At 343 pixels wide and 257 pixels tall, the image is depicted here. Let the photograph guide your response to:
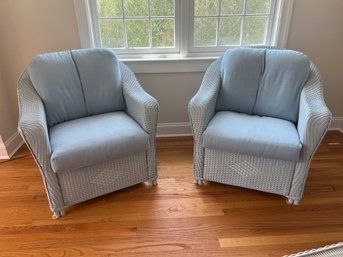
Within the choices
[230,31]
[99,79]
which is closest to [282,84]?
[230,31]

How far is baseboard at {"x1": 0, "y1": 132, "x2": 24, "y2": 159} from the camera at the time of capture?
227 cm

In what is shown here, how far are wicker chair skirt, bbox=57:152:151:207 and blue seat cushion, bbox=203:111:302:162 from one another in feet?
1.58

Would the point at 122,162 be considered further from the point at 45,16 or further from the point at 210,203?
the point at 45,16

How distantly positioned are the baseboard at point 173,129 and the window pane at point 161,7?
3.19 ft

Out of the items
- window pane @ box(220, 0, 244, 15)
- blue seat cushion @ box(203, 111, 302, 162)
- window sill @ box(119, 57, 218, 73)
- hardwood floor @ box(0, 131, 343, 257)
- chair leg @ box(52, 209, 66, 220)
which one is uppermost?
window pane @ box(220, 0, 244, 15)

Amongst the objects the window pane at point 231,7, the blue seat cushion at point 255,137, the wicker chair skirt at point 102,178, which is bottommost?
the wicker chair skirt at point 102,178

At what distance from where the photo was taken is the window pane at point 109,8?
7.15ft

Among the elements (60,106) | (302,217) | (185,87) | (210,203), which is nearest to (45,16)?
(60,106)

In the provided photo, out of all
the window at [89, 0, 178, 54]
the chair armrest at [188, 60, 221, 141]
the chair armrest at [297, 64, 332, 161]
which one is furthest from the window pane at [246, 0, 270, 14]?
the chair armrest at [297, 64, 332, 161]

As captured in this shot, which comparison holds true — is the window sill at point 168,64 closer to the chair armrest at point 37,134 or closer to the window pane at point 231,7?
the window pane at point 231,7

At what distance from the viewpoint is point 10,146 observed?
2.33 metres

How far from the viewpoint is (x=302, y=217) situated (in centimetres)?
168

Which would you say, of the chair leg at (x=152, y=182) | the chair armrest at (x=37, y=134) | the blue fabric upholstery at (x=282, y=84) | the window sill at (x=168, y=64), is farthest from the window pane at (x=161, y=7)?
the chair leg at (x=152, y=182)

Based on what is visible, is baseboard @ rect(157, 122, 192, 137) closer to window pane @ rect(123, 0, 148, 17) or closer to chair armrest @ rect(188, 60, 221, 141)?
chair armrest @ rect(188, 60, 221, 141)
